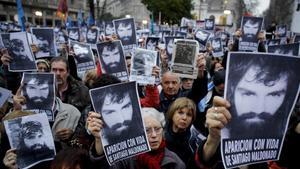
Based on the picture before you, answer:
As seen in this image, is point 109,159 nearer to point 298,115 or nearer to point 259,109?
point 259,109

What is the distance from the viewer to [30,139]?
2.75m

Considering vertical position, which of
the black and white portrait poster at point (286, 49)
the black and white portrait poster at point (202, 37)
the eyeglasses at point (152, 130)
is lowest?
the eyeglasses at point (152, 130)

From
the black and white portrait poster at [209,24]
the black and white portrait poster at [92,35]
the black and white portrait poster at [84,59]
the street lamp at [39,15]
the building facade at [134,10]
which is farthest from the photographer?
the building facade at [134,10]

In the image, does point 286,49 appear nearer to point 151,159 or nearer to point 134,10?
point 151,159

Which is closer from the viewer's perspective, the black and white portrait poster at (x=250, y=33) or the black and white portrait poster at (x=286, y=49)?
the black and white portrait poster at (x=286, y=49)

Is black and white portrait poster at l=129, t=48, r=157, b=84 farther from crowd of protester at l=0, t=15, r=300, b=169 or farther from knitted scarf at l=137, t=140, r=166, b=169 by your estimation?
knitted scarf at l=137, t=140, r=166, b=169

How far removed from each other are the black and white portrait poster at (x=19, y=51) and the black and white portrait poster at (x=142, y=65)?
1.90 meters

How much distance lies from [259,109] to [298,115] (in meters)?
0.60

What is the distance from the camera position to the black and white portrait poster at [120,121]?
238 cm

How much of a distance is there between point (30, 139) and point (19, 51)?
2957 millimetres

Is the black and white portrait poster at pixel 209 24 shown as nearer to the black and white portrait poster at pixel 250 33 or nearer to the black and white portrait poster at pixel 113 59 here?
the black and white portrait poster at pixel 250 33

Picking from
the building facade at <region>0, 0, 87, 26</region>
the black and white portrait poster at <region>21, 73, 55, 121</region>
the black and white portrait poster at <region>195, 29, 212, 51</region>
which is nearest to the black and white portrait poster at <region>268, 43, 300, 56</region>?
the black and white portrait poster at <region>195, 29, 212, 51</region>

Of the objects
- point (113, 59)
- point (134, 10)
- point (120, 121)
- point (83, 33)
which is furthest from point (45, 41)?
point (134, 10)

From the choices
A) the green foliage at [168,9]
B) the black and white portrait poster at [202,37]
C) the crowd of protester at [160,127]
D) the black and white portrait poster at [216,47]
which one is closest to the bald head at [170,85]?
the crowd of protester at [160,127]
